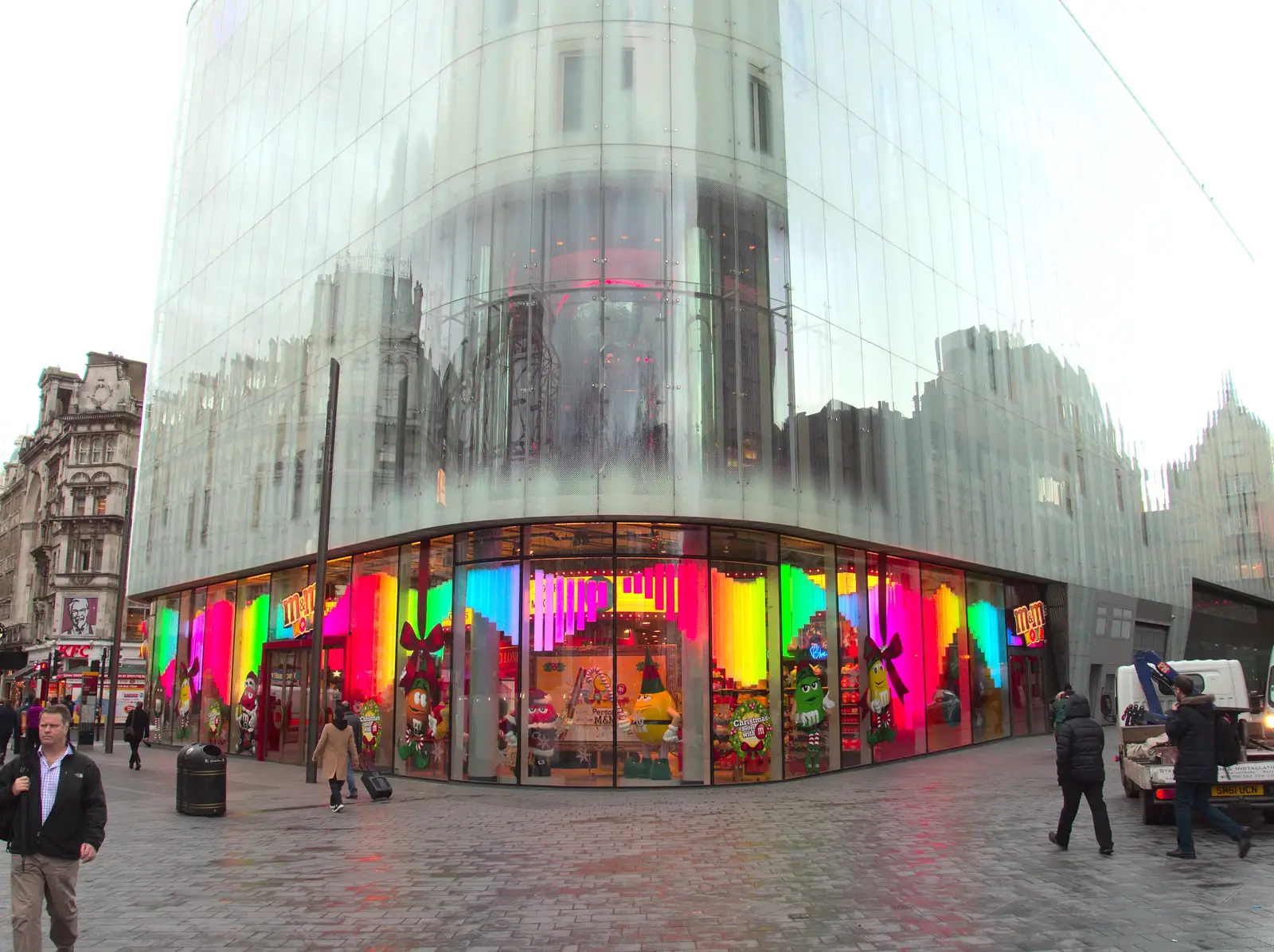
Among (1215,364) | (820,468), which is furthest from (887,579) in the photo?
(1215,364)

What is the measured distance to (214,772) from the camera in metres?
15.8

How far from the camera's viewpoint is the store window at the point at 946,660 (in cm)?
2709

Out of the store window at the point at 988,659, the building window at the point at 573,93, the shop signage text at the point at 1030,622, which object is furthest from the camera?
the shop signage text at the point at 1030,622

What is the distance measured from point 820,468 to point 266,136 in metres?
20.9

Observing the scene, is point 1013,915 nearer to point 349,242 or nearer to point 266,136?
point 349,242

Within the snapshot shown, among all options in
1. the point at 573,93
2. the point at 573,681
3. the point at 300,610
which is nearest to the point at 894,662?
the point at 573,681

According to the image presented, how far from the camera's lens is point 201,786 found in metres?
15.7

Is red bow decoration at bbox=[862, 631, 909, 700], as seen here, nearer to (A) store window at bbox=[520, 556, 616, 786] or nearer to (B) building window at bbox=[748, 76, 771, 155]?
(A) store window at bbox=[520, 556, 616, 786]

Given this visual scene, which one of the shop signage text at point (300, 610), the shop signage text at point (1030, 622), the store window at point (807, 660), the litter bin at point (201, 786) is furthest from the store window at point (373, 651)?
the shop signage text at point (1030, 622)

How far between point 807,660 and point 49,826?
16.6m

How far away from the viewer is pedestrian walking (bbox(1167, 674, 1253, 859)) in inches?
408

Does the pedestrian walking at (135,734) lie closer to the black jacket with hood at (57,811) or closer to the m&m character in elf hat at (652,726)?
the m&m character in elf hat at (652,726)

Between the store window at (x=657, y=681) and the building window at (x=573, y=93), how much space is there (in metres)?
8.69

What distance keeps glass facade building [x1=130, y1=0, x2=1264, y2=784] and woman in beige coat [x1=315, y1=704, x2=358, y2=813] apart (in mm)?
3569
